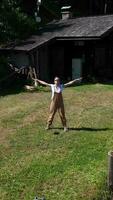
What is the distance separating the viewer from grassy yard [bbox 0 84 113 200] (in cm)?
1111

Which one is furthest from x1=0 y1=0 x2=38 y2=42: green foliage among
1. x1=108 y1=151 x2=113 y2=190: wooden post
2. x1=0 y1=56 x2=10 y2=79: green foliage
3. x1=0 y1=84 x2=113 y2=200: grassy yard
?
x1=108 y1=151 x2=113 y2=190: wooden post

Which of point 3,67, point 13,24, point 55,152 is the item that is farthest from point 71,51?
point 55,152

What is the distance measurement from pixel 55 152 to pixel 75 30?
55.2 ft

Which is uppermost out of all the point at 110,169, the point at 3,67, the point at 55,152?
the point at 110,169

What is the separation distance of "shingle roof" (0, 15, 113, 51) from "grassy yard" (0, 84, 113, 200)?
7450mm

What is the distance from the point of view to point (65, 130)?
1591cm

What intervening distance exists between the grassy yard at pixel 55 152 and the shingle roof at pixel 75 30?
293 inches

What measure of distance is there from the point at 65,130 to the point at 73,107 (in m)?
4.69

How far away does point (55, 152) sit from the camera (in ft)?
44.6

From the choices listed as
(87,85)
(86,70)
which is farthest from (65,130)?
(86,70)

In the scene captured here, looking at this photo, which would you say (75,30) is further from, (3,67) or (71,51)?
(3,67)

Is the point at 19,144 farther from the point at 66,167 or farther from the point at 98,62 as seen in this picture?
the point at 98,62

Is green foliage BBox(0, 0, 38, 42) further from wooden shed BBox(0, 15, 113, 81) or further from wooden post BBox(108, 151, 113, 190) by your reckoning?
wooden post BBox(108, 151, 113, 190)

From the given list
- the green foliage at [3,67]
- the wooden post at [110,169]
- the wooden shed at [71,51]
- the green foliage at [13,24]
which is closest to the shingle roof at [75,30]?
the wooden shed at [71,51]
